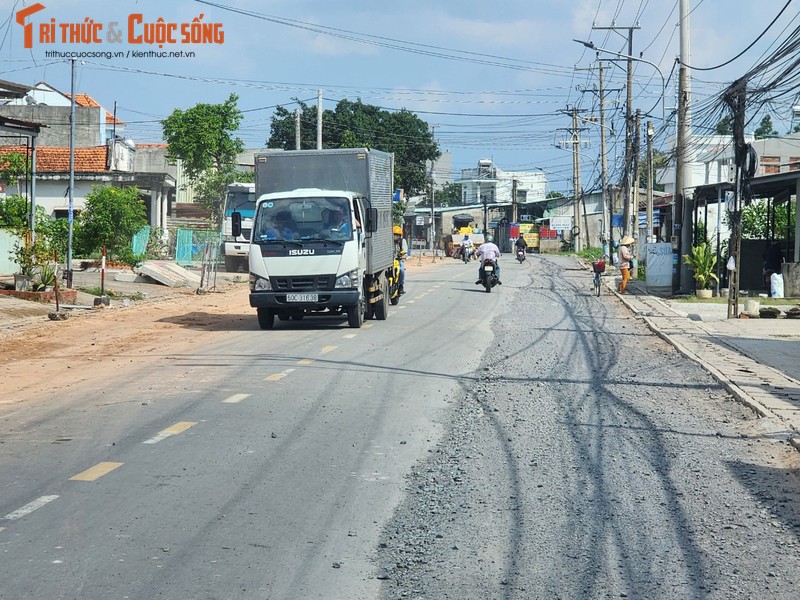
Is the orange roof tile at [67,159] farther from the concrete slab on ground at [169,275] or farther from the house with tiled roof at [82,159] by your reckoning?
the concrete slab on ground at [169,275]

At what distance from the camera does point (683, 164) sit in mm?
28906

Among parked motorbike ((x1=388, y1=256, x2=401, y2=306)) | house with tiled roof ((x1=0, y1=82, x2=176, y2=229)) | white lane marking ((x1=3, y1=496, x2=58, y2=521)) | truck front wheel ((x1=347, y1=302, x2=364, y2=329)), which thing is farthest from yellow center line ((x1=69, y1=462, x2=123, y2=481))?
house with tiled roof ((x1=0, y1=82, x2=176, y2=229))

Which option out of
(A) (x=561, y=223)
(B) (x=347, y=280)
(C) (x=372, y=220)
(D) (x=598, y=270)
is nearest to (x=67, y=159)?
(D) (x=598, y=270)

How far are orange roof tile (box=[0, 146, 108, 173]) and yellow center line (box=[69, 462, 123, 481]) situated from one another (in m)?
40.8

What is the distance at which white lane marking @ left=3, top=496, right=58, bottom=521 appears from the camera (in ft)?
20.1

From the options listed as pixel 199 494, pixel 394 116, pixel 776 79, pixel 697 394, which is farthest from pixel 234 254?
pixel 394 116

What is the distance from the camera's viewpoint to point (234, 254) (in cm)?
4131

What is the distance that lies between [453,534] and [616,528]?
1001mm

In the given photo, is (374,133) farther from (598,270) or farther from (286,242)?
(286,242)

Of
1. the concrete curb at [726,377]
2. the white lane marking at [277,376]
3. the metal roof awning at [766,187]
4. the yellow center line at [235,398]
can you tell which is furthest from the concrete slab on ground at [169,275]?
the yellow center line at [235,398]

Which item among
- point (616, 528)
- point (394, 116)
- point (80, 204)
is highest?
point (394, 116)

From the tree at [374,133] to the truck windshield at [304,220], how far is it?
56.6 metres

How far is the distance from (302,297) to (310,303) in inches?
6.9

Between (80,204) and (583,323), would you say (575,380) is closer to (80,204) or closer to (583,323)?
(583,323)
